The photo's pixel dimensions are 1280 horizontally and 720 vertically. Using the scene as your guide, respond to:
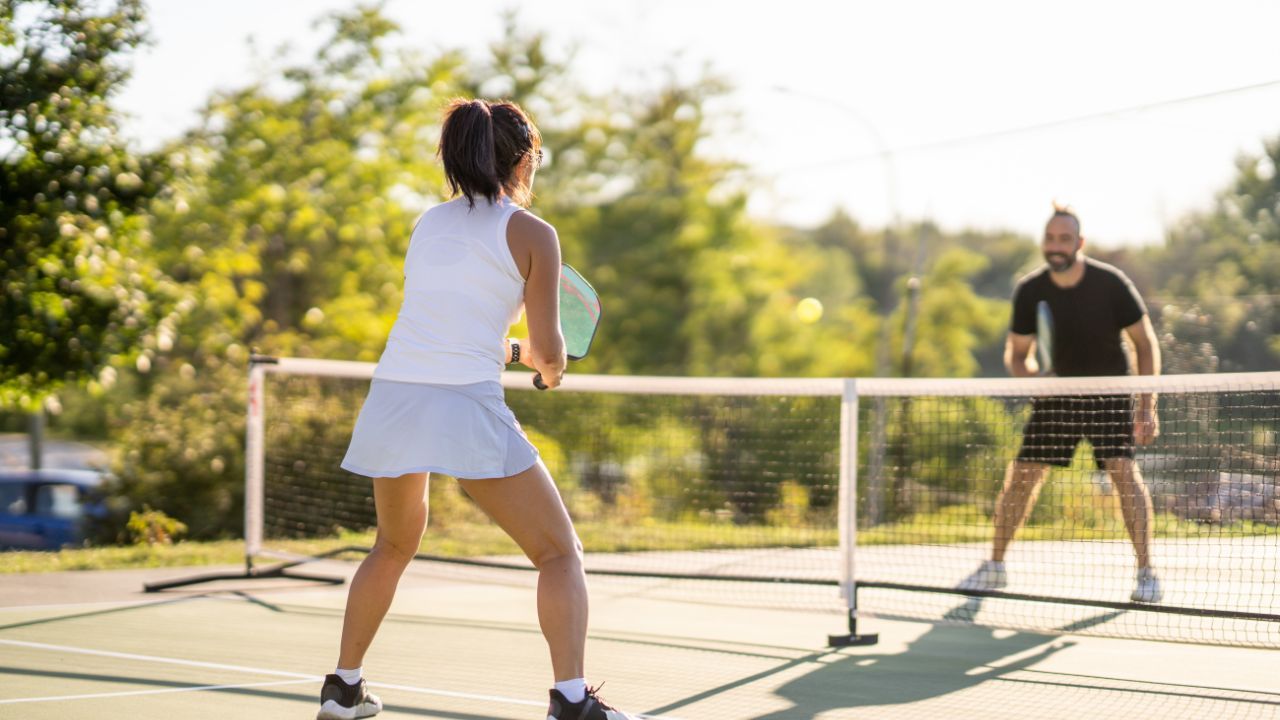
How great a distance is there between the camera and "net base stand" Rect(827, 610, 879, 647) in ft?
21.6

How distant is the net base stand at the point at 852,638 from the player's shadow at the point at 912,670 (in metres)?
0.19

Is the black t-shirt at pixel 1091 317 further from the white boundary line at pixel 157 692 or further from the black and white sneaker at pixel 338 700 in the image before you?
the black and white sneaker at pixel 338 700

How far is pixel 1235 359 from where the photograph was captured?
1789cm

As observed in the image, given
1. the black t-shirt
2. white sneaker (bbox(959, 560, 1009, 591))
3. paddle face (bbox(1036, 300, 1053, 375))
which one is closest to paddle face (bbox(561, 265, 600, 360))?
white sneaker (bbox(959, 560, 1009, 591))

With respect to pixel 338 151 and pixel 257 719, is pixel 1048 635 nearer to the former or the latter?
pixel 257 719

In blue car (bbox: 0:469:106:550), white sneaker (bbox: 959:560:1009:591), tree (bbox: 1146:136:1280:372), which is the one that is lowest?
blue car (bbox: 0:469:106:550)

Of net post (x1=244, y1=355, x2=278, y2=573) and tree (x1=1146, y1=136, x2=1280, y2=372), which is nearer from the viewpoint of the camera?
net post (x1=244, y1=355, x2=278, y2=573)

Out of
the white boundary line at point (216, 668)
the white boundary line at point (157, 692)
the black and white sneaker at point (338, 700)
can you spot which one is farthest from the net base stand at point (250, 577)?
the black and white sneaker at point (338, 700)

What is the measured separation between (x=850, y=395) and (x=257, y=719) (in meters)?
3.28

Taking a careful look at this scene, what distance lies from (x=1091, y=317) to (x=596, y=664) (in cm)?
350

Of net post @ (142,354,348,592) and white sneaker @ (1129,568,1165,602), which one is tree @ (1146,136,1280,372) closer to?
white sneaker @ (1129,568,1165,602)

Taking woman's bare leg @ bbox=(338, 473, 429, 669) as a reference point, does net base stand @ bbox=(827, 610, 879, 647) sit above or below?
below

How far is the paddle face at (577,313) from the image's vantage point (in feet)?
15.6

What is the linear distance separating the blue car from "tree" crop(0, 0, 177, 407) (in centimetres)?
650
